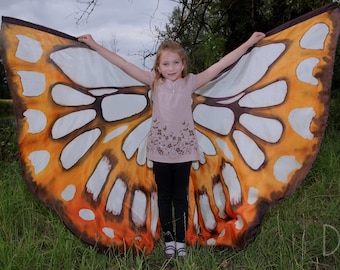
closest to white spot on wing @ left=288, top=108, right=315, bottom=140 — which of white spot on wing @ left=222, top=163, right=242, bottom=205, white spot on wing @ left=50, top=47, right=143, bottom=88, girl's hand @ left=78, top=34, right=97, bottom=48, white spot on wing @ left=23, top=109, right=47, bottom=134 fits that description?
white spot on wing @ left=222, top=163, right=242, bottom=205

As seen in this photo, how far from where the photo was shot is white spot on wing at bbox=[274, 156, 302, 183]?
2.48m

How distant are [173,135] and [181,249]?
2.09ft

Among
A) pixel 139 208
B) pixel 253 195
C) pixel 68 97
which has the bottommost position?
pixel 139 208

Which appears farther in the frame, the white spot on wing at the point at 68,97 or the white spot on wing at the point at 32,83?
the white spot on wing at the point at 68,97

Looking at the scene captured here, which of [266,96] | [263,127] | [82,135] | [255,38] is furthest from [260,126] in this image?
[82,135]

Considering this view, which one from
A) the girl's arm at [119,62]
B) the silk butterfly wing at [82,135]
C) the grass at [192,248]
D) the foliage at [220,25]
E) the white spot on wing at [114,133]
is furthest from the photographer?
the foliage at [220,25]

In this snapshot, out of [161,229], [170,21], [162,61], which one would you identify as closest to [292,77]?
[162,61]

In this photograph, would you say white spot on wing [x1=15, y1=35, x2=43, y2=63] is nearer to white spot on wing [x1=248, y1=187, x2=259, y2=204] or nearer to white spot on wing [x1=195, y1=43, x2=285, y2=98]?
white spot on wing [x1=195, y1=43, x2=285, y2=98]

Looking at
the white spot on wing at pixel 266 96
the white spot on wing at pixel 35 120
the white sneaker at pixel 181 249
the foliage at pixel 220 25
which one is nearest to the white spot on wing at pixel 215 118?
the white spot on wing at pixel 266 96

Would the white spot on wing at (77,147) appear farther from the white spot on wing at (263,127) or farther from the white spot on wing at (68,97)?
the white spot on wing at (263,127)

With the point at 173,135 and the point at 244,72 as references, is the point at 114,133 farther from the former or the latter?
the point at 244,72

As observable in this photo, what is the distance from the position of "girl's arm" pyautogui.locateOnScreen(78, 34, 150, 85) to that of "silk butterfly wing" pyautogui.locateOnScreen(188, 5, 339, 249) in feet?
1.31

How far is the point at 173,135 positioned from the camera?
2486mm

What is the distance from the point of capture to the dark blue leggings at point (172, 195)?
253cm
